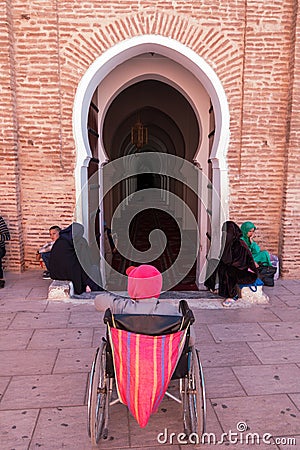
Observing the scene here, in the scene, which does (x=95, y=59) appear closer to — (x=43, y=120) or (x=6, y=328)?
(x=43, y=120)

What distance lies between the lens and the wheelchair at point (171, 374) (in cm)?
232

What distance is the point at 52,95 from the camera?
5637mm

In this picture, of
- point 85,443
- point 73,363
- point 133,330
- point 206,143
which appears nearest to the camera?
point 133,330

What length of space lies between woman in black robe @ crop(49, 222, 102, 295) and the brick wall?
0.78 meters

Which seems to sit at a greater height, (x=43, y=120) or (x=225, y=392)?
(x=43, y=120)

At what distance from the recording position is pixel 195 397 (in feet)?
8.44

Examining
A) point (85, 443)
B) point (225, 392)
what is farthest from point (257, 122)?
point (85, 443)

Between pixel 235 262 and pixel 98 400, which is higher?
pixel 235 262

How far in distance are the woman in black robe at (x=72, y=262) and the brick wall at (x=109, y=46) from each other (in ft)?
2.55

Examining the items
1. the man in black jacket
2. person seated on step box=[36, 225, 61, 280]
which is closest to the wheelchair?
person seated on step box=[36, 225, 61, 280]

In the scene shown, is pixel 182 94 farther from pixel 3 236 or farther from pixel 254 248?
pixel 3 236

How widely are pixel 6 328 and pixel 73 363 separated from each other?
1053mm

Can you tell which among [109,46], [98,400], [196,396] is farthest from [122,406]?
[109,46]

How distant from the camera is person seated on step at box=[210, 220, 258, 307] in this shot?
16.1 feet
